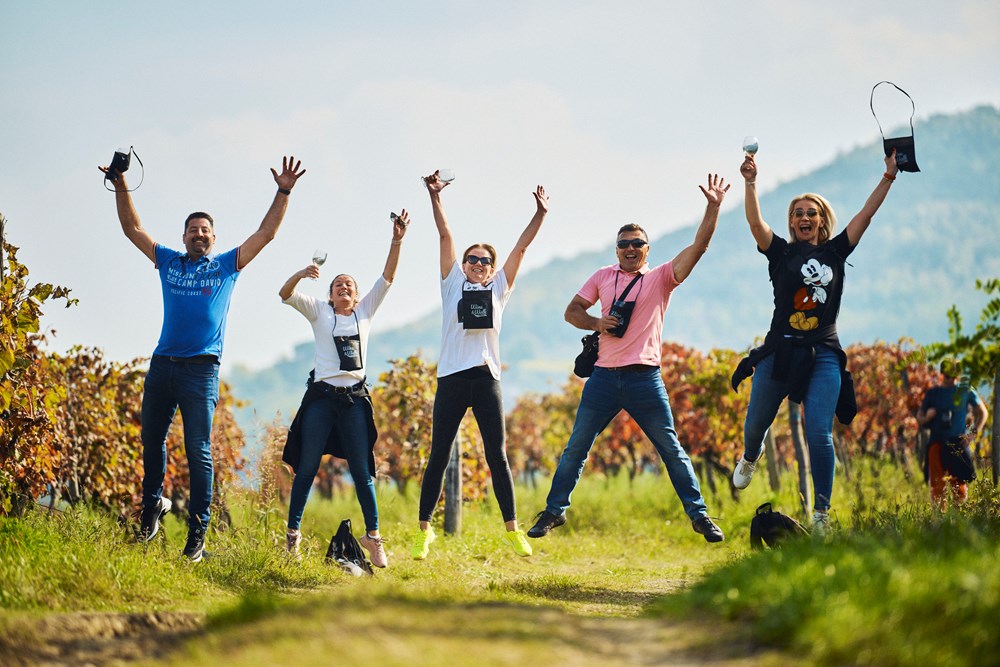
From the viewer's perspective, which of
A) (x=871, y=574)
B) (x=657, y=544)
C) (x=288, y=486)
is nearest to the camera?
(x=871, y=574)

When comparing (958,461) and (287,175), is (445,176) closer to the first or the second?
(287,175)

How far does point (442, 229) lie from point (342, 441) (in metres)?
1.64

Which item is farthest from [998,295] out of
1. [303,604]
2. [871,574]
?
[303,604]

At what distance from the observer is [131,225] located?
6.58 m

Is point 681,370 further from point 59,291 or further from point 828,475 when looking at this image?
point 59,291

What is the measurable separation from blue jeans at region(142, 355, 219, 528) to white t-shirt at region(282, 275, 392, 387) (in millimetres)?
775

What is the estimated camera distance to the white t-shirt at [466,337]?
6.66 meters

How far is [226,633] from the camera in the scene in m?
3.57

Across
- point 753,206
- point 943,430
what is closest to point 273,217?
point 753,206

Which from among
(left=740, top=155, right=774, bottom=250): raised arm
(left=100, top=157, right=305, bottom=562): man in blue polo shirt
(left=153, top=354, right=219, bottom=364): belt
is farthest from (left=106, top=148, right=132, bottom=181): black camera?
(left=740, top=155, right=774, bottom=250): raised arm

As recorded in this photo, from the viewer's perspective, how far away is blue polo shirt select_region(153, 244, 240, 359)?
6.32 meters

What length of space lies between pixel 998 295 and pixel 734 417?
283 inches

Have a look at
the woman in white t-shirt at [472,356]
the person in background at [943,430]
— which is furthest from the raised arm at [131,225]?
the person in background at [943,430]

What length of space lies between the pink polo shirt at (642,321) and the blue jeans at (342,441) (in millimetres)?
1717
